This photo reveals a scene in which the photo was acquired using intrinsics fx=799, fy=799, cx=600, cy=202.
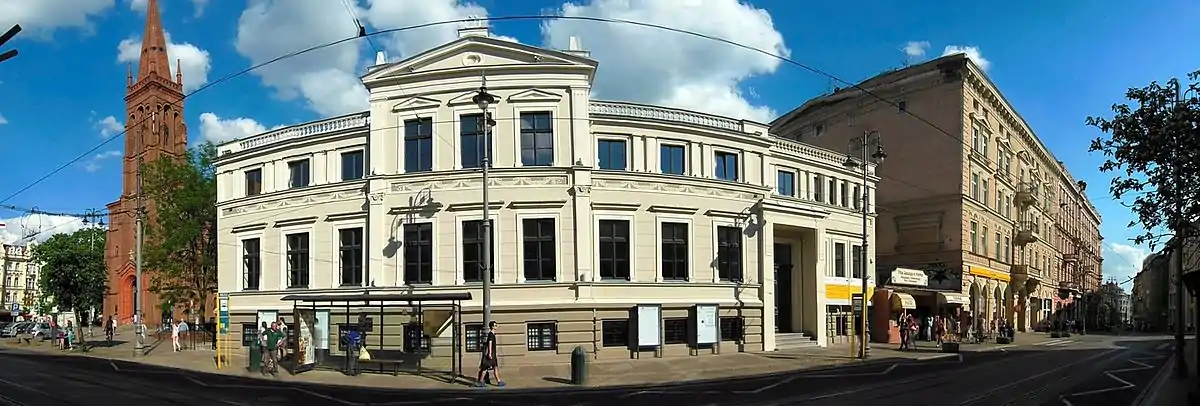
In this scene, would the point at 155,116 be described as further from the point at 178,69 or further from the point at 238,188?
the point at 238,188

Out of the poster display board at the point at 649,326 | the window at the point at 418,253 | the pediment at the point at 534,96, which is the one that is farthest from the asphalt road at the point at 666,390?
the pediment at the point at 534,96

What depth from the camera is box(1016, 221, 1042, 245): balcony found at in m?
62.0

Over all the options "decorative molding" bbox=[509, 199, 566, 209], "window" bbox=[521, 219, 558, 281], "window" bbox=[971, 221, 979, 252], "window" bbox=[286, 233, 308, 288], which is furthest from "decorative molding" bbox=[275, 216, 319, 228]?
"window" bbox=[971, 221, 979, 252]

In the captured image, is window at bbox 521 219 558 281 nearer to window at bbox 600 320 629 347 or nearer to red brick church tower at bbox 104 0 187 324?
window at bbox 600 320 629 347

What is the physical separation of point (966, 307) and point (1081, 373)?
24.4 meters

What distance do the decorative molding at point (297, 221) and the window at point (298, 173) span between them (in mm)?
1529

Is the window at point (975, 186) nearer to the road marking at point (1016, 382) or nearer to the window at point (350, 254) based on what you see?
the road marking at point (1016, 382)

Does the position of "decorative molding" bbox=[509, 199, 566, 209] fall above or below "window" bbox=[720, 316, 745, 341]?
above

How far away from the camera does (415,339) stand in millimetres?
27641

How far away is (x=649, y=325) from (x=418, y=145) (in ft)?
36.4

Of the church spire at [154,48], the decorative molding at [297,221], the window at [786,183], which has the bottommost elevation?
the decorative molding at [297,221]

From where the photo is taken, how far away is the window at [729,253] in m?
32.2

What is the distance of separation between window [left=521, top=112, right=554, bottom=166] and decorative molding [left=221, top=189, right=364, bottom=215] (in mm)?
6860

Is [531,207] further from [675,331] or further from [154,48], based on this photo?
[154,48]
